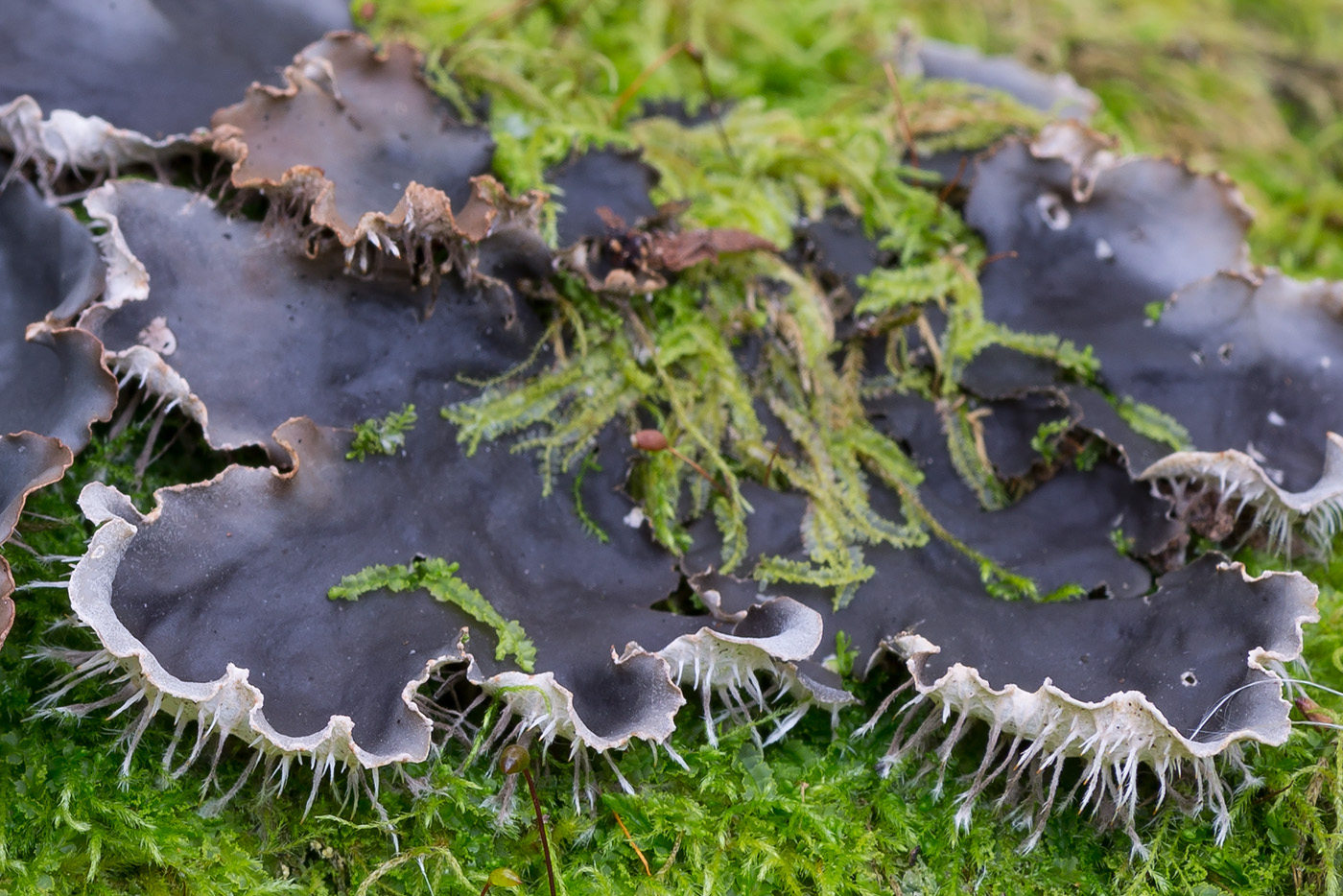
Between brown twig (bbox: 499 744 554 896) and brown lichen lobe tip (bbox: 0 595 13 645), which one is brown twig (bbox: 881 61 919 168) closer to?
brown twig (bbox: 499 744 554 896)

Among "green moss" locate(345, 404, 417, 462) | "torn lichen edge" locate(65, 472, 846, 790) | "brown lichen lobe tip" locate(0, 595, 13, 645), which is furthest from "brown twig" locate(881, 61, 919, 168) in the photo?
"brown lichen lobe tip" locate(0, 595, 13, 645)

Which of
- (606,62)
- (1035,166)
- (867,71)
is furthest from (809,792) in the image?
(867,71)

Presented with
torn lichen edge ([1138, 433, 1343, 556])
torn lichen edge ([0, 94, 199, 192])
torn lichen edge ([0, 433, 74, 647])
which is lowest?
torn lichen edge ([0, 433, 74, 647])

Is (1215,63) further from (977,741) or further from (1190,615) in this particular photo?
(977,741)

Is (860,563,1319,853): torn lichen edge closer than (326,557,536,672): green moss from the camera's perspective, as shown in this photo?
Yes

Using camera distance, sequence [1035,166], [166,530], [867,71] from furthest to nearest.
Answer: [867,71] → [1035,166] → [166,530]

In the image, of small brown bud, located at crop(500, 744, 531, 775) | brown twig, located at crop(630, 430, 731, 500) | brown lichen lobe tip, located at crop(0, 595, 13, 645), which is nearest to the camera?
brown lichen lobe tip, located at crop(0, 595, 13, 645)

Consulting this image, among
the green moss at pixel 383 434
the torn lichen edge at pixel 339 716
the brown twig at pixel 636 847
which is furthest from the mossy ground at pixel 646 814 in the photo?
the green moss at pixel 383 434
